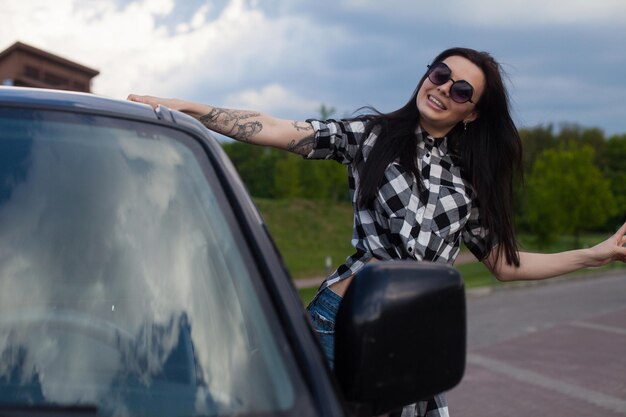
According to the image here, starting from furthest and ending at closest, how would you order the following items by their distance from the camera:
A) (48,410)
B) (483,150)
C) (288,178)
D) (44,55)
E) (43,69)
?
(288,178) < (44,55) < (43,69) < (483,150) < (48,410)

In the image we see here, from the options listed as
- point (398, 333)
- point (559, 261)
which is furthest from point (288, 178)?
point (398, 333)

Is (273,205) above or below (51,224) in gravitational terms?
below

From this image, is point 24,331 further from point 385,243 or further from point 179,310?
point 385,243

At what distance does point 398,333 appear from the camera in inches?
67.2

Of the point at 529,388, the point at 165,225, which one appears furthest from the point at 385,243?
the point at 529,388

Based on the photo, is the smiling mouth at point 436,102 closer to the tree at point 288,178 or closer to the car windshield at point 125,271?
the car windshield at point 125,271

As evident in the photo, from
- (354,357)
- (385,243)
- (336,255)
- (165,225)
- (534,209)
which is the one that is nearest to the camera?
(354,357)

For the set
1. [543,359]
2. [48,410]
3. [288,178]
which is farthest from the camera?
[288,178]

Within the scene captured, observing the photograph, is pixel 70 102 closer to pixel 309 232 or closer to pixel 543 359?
pixel 543 359

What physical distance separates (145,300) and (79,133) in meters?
0.38

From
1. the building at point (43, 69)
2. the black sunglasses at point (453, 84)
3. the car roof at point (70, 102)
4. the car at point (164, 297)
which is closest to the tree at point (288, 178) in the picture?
the building at point (43, 69)

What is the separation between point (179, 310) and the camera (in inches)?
70.7

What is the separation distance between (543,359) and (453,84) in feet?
28.8

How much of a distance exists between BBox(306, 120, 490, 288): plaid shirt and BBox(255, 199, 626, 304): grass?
26.1 meters
